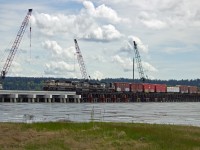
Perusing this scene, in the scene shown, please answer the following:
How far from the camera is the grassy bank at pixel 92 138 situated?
2684cm

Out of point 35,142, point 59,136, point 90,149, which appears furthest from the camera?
point 59,136

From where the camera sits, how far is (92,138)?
1152 inches

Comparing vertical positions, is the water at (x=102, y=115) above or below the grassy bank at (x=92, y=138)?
below

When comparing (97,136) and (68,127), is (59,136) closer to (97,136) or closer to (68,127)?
(97,136)

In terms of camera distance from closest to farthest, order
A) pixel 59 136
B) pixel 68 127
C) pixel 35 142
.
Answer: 1. pixel 35 142
2. pixel 59 136
3. pixel 68 127

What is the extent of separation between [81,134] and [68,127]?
13.2 feet

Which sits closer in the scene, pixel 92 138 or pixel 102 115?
pixel 92 138

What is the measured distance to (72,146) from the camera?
26.8 meters

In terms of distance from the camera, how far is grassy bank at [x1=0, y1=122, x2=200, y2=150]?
26.8 metres

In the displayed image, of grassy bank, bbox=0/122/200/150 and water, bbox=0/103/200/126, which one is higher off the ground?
grassy bank, bbox=0/122/200/150

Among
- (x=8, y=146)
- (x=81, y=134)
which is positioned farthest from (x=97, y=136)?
(x=8, y=146)

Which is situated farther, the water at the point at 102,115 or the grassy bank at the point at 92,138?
the water at the point at 102,115

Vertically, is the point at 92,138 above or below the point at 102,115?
above

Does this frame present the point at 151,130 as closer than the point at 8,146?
→ No
